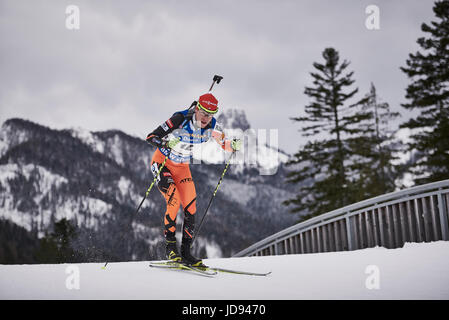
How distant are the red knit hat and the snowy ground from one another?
6.64ft

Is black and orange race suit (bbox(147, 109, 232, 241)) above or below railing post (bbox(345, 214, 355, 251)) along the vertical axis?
above

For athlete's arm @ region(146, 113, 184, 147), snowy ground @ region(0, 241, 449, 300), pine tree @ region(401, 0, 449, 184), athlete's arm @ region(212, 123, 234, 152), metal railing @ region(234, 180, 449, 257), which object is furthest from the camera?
pine tree @ region(401, 0, 449, 184)

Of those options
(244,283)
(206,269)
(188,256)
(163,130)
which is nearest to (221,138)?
(163,130)

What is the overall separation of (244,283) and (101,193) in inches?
5128

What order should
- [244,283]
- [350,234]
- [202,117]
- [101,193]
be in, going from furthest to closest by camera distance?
[101,193]
[350,234]
[202,117]
[244,283]

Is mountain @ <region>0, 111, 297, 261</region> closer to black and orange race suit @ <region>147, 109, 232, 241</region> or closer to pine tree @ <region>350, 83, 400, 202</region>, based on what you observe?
pine tree @ <region>350, 83, 400, 202</region>

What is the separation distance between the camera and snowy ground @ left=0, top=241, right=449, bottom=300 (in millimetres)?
2756

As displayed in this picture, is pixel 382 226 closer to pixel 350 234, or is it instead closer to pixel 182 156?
pixel 350 234

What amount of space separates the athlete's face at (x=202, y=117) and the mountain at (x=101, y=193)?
60403 millimetres

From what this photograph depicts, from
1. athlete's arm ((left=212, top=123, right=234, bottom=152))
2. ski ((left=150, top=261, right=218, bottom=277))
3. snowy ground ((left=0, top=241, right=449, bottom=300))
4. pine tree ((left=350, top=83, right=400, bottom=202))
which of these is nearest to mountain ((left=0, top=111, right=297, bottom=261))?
pine tree ((left=350, top=83, right=400, bottom=202))

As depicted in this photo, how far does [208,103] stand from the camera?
13.5 ft

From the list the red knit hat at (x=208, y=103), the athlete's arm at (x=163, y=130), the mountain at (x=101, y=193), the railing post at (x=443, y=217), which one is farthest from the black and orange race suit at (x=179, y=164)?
the mountain at (x=101, y=193)

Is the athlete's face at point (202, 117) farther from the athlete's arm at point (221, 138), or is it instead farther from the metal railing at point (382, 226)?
the metal railing at point (382, 226)
